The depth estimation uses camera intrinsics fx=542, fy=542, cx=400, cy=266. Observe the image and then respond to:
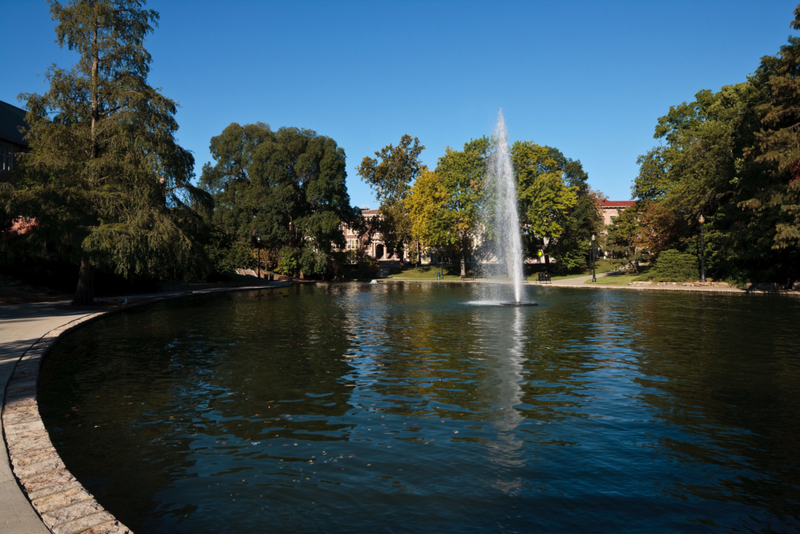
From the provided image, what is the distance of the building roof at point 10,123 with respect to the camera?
149 feet

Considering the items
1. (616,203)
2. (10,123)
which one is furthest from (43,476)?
(616,203)

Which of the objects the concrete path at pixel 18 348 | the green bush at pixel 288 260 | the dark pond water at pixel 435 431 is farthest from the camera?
the green bush at pixel 288 260

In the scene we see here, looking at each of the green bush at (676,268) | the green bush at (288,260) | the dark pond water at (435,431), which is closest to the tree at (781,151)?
the green bush at (676,268)

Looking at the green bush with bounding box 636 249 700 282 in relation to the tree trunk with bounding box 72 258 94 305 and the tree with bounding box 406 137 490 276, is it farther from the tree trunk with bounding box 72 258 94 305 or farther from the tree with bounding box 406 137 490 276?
the tree trunk with bounding box 72 258 94 305

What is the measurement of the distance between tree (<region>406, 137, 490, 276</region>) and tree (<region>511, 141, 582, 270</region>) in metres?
4.16

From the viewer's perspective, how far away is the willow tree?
21.8m

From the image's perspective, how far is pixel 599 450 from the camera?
6.53 m

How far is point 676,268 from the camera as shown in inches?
1646

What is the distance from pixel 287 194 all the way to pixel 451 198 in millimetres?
18617

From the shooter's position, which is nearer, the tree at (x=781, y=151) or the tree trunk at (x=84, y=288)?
the tree trunk at (x=84, y=288)

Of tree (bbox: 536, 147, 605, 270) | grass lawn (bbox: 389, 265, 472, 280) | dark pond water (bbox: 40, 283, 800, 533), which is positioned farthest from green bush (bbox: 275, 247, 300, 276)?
dark pond water (bbox: 40, 283, 800, 533)

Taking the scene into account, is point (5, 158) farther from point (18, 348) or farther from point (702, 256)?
point (702, 256)

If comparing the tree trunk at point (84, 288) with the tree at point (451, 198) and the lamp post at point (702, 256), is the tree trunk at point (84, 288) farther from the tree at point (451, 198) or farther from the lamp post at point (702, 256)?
the tree at point (451, 198)

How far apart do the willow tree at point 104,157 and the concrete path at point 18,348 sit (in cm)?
239
